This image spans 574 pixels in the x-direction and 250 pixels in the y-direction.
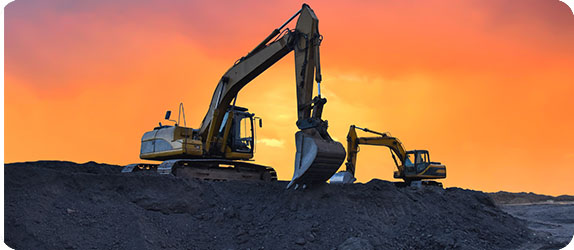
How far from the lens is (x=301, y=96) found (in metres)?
9.45

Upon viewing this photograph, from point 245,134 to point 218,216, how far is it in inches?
198

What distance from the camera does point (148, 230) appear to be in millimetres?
7535

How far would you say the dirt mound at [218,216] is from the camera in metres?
7.04

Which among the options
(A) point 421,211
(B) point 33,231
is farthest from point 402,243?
(B) point 33,231

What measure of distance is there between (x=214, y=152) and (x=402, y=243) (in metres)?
6.69

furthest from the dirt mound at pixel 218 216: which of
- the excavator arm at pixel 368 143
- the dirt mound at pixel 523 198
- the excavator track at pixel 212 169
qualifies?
the dirt mound at pixel 523 198

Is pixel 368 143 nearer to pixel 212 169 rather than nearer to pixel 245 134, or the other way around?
pixel 245 134

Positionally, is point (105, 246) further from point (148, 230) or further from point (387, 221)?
point (387, 221)

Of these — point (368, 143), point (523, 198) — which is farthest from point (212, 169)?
point (523, 198)

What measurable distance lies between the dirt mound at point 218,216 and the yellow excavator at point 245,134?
89 cm

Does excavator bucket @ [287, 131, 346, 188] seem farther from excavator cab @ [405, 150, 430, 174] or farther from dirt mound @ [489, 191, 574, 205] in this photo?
dirt mound @ [489, 191, 574, 205]

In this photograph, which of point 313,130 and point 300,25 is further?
point 300,25

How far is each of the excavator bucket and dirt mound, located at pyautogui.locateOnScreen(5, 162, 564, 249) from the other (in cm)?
34

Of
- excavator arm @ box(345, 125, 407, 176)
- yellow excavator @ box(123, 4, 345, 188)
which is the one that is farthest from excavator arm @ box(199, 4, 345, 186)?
excavator arm @ box(345, 125, 407, 176)
